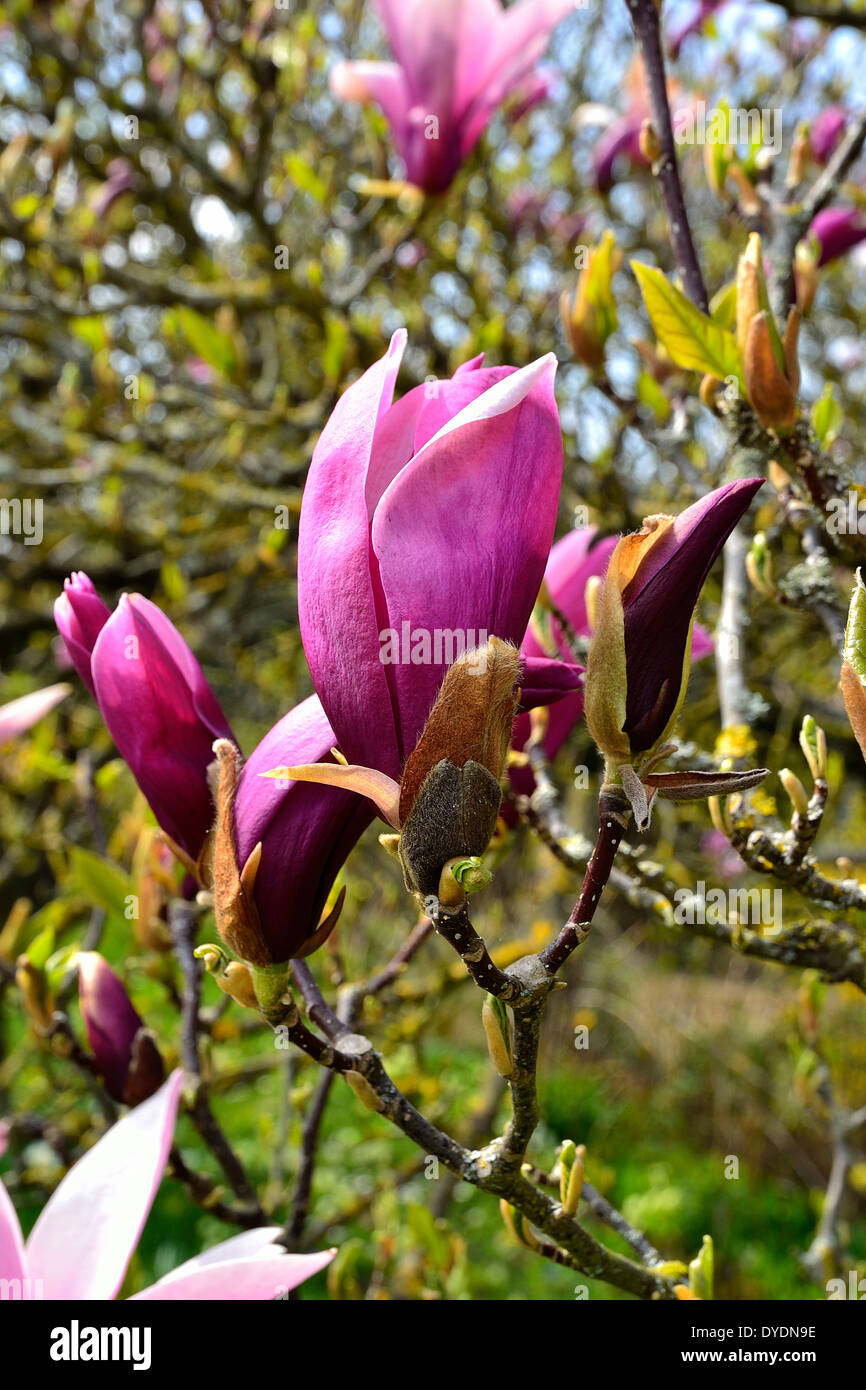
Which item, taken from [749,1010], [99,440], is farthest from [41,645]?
[749,1010]

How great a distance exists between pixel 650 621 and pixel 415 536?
0.10 meters

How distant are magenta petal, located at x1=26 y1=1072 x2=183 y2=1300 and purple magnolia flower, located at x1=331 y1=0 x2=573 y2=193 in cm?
113

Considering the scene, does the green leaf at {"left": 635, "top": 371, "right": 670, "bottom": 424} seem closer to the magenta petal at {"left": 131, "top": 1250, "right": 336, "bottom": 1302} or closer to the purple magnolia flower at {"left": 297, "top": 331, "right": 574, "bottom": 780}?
the purple magnolia flower at {"left": 297, "top": 331, "right": 574, "bottom": 780}

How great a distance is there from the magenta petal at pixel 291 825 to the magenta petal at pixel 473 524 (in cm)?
8

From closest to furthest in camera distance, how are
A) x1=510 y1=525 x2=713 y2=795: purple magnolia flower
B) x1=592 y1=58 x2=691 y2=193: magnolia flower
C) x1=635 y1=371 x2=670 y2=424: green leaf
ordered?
x1=510 y1=525 x2=713 y2=795: purple magnolia flower
x1=635 y1=371 x2=670 y2=424: green leaf
x1=592 y1=58 x2=691 y2=193: magnolia flower

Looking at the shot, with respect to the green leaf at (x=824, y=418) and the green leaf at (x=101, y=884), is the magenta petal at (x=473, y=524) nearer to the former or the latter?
the green leaf at (x=824, y=418)

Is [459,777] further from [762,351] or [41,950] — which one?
[41,950]

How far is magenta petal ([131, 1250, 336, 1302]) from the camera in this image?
0.48 metres

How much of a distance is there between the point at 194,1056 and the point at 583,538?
1.69ft

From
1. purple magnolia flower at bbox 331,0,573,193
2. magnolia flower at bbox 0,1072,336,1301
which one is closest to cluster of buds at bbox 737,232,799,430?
magnolia flower at bbox 0,1072,336,1301

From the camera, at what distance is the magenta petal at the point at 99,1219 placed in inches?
21.5

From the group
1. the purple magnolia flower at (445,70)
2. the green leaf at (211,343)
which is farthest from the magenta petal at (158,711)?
the green leaf at (211,343)

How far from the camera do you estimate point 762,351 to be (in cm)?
69

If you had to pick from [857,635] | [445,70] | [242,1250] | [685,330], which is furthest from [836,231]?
[242,1250]
